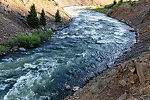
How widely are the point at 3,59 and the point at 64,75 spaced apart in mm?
A: 7544

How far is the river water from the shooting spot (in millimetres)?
11305

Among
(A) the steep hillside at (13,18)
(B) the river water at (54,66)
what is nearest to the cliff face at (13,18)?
(A) the steep hillside at (13,18)

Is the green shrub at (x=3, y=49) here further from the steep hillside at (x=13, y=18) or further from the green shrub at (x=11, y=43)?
the steep hillside at (x=13, y=18)

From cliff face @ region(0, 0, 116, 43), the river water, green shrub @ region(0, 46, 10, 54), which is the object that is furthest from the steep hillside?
the river water

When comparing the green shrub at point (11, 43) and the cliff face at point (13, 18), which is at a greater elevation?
the cliff face at point (13, 18)

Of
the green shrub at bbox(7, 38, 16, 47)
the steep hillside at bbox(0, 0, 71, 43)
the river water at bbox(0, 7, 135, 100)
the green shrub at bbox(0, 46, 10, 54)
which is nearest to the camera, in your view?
the river water at bbox(0, 7, 135, 100)

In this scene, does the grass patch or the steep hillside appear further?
the steep hillside

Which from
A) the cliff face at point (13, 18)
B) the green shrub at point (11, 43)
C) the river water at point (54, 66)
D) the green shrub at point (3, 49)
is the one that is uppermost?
the cliff face at point (13, 18)

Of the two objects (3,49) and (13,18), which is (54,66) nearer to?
(3,49)

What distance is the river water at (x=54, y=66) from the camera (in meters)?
11.3

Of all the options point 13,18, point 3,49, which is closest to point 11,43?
point 3,49

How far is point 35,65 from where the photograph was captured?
15234mm

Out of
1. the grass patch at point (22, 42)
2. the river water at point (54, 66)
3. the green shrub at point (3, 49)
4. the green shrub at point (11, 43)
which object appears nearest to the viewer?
the river water at point (54, 66)

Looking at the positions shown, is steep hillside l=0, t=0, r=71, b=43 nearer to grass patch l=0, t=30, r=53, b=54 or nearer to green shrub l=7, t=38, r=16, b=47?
green shrub l=7, t=38, r=16, b=47
